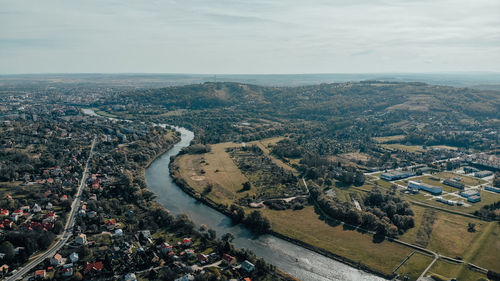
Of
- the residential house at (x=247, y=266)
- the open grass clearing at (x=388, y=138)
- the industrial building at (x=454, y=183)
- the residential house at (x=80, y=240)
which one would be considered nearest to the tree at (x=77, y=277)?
the residential house at (x=80, y=240)

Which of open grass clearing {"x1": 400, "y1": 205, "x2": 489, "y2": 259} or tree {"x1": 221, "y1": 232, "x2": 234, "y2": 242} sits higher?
tree {"x1": 221, "y1": 232, "x2": 234, "y2": 242}

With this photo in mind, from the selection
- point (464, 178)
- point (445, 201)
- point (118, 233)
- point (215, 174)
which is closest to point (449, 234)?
point (445, 201)

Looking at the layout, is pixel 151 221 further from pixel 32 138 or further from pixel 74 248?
Answer: pixel 32 138

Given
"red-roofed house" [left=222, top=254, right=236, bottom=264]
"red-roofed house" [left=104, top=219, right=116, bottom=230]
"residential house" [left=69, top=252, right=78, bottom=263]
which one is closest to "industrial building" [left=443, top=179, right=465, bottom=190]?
"red-roofed house" [left=222, top=254, right=236, bottom=264]

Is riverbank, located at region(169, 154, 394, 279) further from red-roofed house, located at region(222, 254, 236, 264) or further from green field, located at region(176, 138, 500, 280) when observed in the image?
red-roofed house, located at region(222, 254, 236, 264)

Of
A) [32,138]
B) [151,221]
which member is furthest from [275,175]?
[32,138]

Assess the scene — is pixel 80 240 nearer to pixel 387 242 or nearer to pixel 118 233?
pixel 118 233
